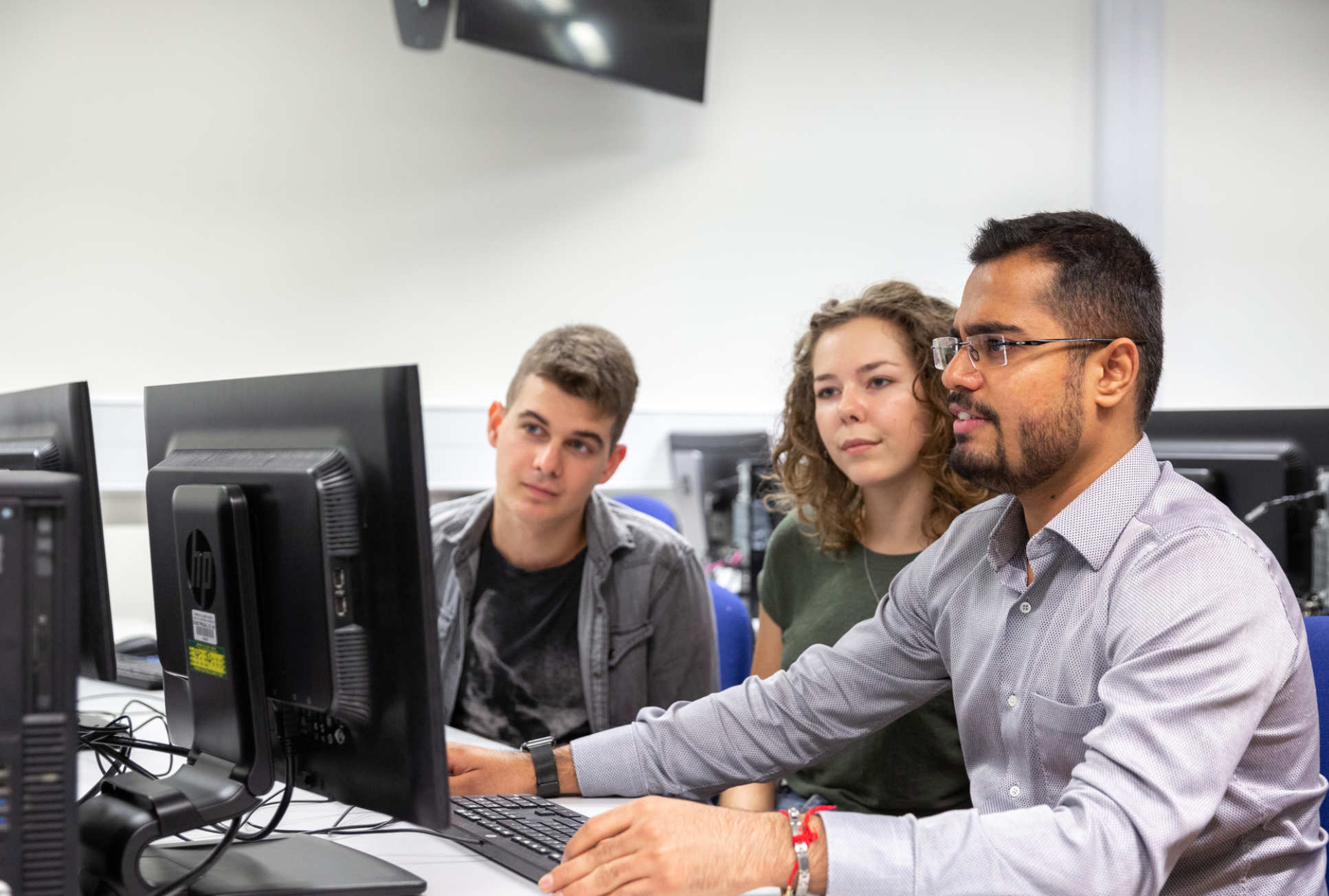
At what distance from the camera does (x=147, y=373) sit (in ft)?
9.78

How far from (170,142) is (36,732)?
8.88ft

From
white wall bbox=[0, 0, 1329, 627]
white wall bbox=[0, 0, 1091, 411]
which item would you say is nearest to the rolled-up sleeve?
white wall bbox=[0, 0, 1329, 627]

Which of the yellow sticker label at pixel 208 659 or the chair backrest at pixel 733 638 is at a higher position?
the yellow sticker label at pixel 208 659

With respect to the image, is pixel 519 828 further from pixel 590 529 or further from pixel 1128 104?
pixel 1128 104

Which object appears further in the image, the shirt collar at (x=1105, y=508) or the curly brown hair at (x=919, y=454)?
the curly brown hair at (x=919, y=454)

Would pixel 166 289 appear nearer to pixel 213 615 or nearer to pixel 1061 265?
pixel 213 615

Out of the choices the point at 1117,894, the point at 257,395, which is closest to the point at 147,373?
the point at 257,395

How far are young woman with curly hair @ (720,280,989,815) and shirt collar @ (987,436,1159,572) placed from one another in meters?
0.52

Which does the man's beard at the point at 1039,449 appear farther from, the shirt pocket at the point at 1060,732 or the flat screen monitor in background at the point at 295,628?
the flat screen monitor in background at the point at 295,628

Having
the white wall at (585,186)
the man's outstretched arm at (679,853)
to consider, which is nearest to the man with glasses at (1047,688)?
the man's outstretched arm at (679,853)

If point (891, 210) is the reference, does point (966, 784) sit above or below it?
below

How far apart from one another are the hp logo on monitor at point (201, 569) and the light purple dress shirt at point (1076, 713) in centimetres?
50

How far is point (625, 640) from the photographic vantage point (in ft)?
5.99

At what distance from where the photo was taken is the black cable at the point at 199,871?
0.91 metres
